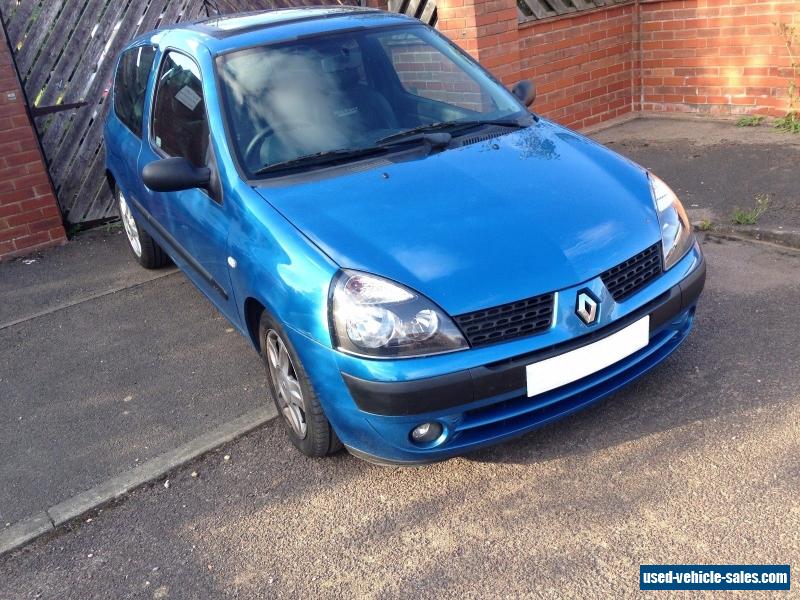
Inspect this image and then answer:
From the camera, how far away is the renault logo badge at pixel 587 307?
2.65m

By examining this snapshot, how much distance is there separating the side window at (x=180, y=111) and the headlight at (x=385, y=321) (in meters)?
1.35

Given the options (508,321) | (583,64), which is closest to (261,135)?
(508,321)

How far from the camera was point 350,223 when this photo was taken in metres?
2.91

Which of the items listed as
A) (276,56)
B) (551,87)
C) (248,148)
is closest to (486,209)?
(248,148)

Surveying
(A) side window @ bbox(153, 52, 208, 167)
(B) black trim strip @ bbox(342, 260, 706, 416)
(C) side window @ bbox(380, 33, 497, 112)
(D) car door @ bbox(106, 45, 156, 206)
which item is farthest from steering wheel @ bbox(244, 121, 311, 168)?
(D) car door @ bbox(106, 45, 156, 206)

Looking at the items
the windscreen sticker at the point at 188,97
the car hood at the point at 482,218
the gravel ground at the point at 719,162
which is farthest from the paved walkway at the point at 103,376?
the gravel ground at the point at 719,162

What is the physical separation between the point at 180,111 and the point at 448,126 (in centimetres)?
142

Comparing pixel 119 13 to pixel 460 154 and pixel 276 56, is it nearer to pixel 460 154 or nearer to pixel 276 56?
pixel 276 56

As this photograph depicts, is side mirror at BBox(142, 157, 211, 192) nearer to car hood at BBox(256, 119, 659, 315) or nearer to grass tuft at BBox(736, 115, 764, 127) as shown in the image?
car hood at BBox(256, 119, 659, 315)

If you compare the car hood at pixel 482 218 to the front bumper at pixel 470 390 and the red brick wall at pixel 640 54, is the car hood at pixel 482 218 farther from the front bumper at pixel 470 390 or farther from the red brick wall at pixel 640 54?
the red brick wall at pixel 640 54

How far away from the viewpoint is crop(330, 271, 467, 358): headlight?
256 centimetres

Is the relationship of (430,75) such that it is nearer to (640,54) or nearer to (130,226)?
(130,226)

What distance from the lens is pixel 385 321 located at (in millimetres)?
2590

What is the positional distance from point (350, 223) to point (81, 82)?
4846 millimetres
